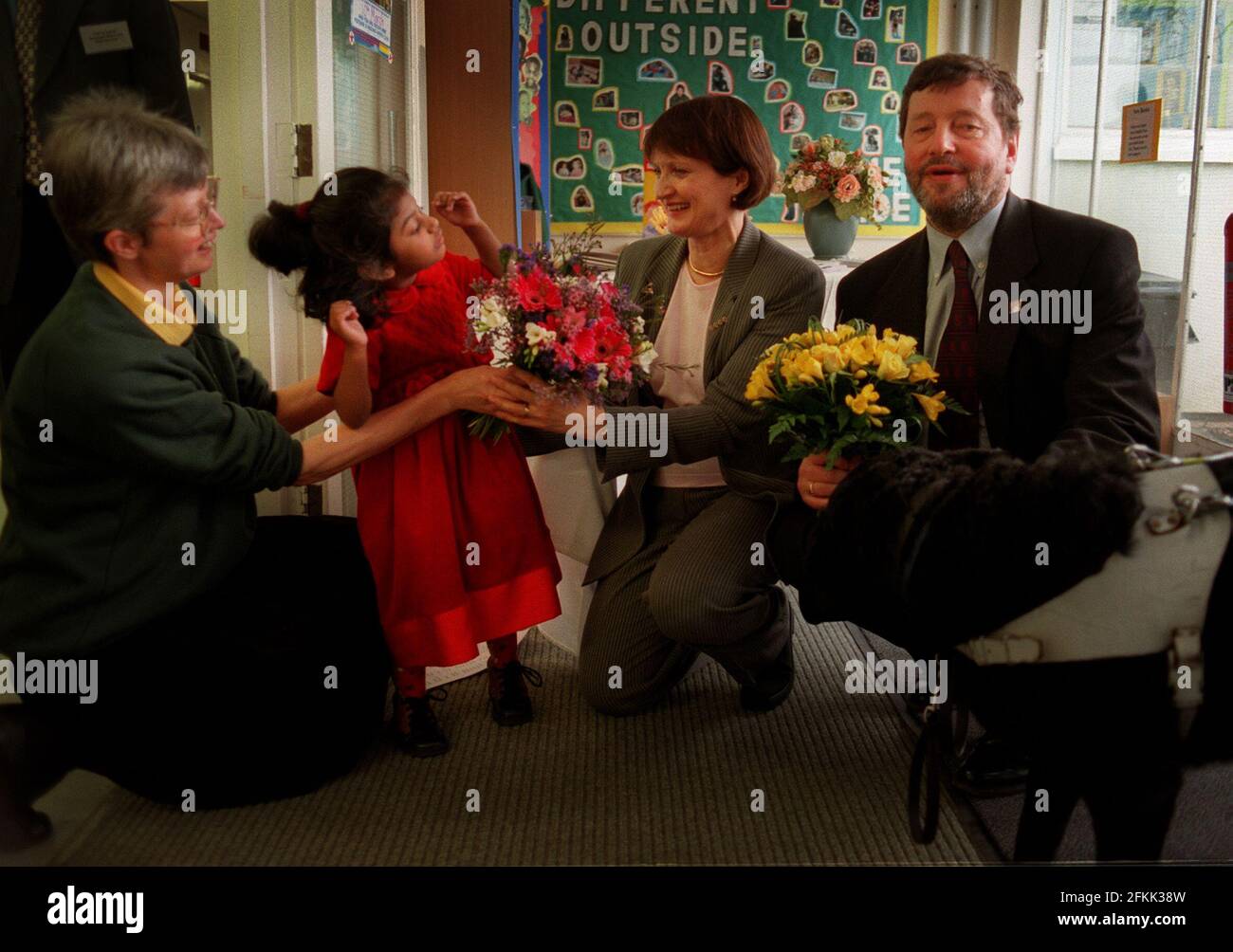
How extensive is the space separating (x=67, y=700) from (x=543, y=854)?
0.90 m

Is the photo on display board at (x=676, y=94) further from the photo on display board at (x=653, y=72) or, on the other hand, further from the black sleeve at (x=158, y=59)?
the black sleeve at (x=158, y=59)

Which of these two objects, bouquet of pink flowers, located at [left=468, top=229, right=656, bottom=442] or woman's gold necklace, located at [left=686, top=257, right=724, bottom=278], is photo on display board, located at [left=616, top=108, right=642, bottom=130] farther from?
bouquet of pink flowers, located at [left=468, top=229, right=656, bottom=442]

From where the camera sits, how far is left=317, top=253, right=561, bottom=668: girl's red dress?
225cm

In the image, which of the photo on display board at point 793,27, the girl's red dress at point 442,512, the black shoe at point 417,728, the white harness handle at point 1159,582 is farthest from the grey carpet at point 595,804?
the photo on display board at point 793,27

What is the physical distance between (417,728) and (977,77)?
1.81 meters

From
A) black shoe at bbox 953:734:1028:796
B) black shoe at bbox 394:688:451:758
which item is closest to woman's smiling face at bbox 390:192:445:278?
black shoe at bbox 394:688:451:758

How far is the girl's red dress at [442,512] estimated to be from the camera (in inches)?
88.7

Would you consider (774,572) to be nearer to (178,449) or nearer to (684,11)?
(178,449)

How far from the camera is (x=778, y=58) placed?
4.94 m

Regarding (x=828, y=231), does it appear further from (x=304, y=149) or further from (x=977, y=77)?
(x=304, y=149)

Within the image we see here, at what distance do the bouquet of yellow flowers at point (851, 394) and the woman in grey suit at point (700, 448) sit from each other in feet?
1.23

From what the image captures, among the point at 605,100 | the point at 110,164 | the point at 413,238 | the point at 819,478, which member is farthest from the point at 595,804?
the point at 605,100

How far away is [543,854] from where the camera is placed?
6.64 ft

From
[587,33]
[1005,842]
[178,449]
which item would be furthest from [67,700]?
[587,33]
